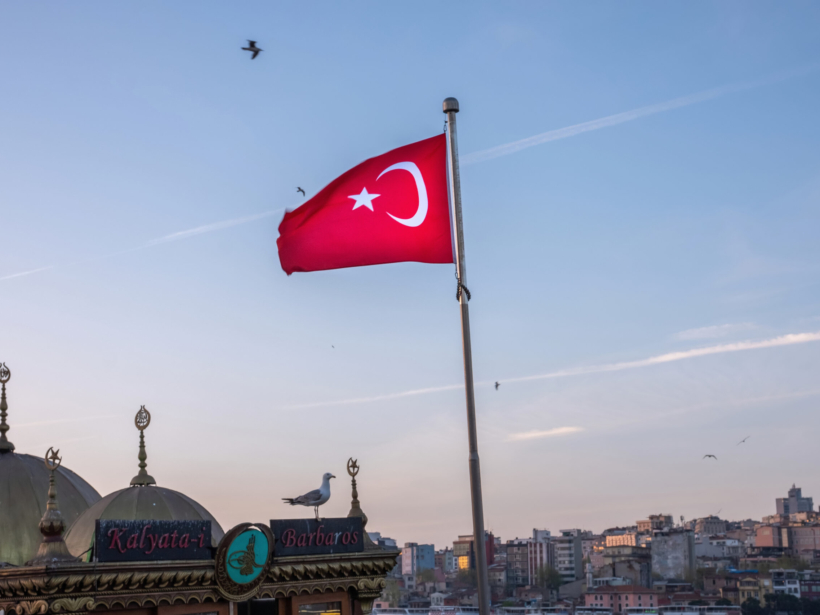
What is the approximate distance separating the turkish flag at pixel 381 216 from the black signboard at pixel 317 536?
7.16m

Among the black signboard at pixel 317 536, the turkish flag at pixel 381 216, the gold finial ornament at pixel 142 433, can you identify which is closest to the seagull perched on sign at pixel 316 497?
the black signboard at pixel 317 536

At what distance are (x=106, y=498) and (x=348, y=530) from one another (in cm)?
578

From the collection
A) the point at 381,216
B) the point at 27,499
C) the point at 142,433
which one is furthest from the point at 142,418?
the point at 381,216

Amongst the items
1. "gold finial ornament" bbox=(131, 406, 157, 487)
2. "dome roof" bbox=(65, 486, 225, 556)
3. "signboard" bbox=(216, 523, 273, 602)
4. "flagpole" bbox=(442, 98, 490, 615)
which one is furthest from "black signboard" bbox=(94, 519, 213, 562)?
"flagpole" bbox=(442, 98, 490, 615)

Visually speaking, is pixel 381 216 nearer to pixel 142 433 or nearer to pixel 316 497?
pixel 316 497

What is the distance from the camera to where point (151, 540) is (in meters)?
21.0

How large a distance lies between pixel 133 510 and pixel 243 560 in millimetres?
2874

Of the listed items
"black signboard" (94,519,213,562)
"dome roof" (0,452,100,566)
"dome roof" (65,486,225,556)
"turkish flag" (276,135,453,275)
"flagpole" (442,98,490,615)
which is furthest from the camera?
"dome roof" (0,452,100,566)

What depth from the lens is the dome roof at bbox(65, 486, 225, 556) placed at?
2297cm

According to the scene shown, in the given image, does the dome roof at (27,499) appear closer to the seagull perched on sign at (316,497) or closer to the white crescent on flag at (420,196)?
the seagull perched on sign at (316,497)

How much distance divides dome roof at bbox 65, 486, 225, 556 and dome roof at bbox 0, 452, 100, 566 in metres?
2.94

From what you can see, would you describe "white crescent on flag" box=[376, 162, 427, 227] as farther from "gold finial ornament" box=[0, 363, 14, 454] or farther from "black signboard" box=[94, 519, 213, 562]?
"gold finial ornament" box=[0, 363, 14, 454]

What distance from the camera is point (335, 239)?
19.0m

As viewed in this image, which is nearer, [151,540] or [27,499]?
[151,540]
